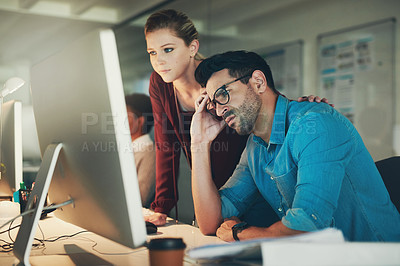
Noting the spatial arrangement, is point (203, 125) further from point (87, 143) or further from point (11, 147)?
point (87, 143)

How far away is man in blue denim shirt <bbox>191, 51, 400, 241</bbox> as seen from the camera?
1.30 meters

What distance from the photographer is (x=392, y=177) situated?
5.04 feet

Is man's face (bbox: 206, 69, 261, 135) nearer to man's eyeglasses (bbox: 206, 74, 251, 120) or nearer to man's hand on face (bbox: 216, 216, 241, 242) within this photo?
man's eyeglasses (bbox: 206, 74, 251, 120)

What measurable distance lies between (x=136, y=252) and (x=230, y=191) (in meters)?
0.66

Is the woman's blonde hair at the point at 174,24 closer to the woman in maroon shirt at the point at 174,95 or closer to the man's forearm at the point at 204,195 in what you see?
the woman in maroon shirt at the point at 174,95

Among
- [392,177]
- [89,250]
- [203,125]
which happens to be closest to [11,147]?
[89,250]

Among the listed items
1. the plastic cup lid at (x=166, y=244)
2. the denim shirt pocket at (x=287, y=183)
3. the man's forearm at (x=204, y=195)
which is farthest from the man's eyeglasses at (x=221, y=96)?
the plastic cup lid at (x=166, y=244)

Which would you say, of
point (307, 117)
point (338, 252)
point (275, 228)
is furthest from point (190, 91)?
point (338, 252)


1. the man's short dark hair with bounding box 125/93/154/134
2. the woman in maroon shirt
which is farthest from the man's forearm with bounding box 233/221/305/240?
the man's short dark hair with bounding box 125/93/154/134

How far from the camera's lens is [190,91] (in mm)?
2320

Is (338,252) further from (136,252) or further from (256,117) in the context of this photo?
(256,117)

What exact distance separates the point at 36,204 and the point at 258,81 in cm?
107

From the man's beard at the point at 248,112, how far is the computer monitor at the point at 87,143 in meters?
0.83

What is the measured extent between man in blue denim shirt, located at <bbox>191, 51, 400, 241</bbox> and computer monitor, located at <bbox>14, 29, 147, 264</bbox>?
58cm
